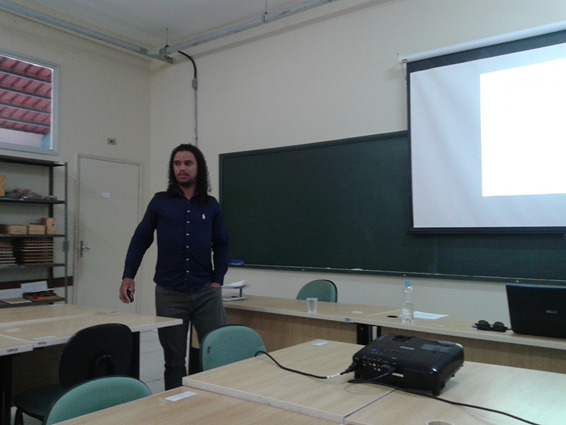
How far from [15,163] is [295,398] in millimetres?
4894

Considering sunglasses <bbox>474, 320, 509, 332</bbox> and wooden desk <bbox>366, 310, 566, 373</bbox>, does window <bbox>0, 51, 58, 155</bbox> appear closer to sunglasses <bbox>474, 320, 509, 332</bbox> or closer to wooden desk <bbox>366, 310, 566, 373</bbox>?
wooden desk <bbox>366, 310, 566, 373</bbox>

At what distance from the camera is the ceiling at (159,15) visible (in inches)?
200

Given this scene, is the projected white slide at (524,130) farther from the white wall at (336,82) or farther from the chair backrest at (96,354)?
the chair backrest at (96,354)

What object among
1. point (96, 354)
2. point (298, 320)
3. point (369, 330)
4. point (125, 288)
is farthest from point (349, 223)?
point (96, 354)

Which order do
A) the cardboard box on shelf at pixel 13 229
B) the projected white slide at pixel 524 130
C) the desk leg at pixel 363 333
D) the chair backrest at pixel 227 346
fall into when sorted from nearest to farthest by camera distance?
the chair backrest at pixel 227 346 < the desk leg at pixel 363 333 < the projected white slide at pixel 524 130 < the cardboard box on shelf at pixel 13 229

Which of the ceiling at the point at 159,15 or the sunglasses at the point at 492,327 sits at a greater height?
the ceiling at the point at 159,15

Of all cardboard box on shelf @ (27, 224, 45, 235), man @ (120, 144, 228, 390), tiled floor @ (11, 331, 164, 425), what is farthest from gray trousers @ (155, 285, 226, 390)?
cardboard box on shelf @ (27, 224, 45, 235)

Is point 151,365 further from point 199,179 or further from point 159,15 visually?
point 159,15

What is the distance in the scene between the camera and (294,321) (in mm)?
3203

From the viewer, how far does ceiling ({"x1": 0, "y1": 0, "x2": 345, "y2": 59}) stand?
5.09m

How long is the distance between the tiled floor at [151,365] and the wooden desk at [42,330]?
643 millimetres

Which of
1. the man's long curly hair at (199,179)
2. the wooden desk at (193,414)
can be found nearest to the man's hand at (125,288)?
the man's long curly hair at (199,179)

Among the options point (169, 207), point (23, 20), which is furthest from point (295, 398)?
point (23, 20)

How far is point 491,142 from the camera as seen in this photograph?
3.83 meters
